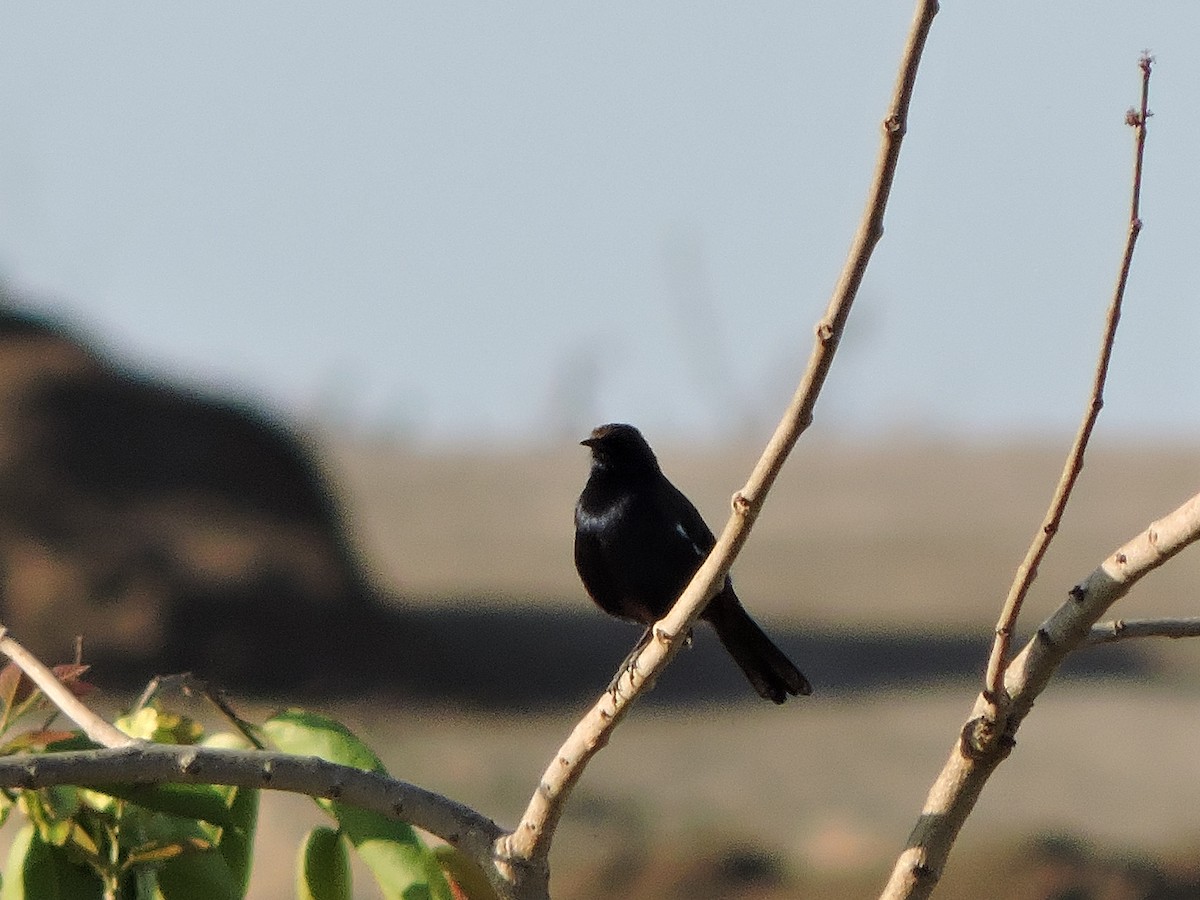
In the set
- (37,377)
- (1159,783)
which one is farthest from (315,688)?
(1159,783)

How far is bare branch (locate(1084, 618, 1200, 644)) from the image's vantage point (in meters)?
2.20

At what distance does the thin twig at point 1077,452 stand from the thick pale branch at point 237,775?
2.20 feet

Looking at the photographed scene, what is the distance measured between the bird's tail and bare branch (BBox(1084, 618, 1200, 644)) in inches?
74.6

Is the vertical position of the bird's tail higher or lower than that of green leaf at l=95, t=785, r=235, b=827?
higher

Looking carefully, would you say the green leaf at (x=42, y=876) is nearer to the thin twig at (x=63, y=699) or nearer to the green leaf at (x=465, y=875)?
the thin twig at (x=63, y=699)

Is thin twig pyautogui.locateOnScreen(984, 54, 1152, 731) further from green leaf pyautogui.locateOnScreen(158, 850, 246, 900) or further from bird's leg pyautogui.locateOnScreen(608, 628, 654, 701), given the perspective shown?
green leaf pyautogui.locateOnScreen(158, 850, 246, 900)

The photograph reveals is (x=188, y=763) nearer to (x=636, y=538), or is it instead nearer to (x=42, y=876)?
(x=42, y=876)

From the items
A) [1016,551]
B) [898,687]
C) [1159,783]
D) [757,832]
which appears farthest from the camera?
[1016,551]

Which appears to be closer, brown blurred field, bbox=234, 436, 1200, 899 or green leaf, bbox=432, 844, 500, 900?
green leaf, bbox=432, 844, 500, 900

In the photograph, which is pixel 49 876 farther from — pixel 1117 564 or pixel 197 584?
pixel 197 584

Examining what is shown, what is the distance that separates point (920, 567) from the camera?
20.5 metres

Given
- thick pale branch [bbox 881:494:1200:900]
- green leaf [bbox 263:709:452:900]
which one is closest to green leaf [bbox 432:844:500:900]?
green leaf [bbox 263:709:452:900]

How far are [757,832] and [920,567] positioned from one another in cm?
973

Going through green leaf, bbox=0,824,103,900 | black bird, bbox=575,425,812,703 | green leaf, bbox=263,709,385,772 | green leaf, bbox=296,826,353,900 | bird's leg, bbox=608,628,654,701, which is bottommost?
green leaf, bbox=0,824,103,900
